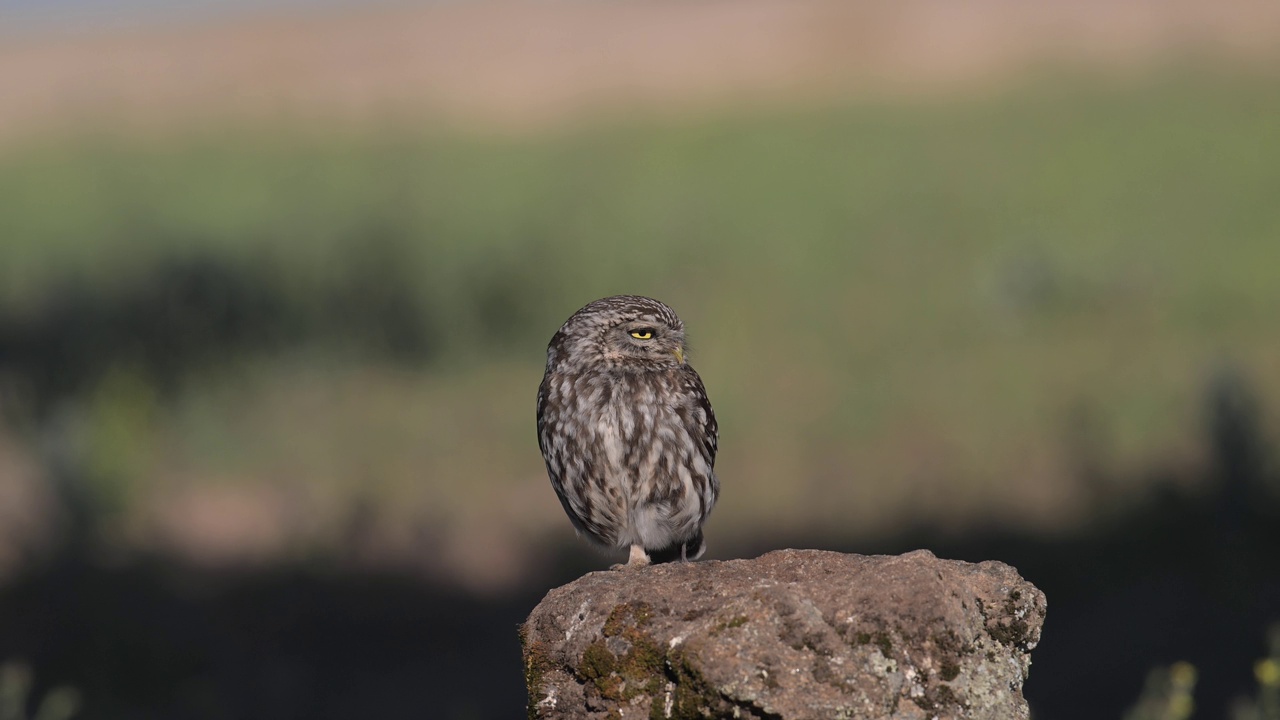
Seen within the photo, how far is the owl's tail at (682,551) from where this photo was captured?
6.00 m

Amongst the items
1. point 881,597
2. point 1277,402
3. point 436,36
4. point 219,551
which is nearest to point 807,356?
point 1277,402

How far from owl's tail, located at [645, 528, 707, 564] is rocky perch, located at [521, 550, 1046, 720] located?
224 centimetres

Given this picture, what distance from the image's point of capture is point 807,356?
15.2 meters

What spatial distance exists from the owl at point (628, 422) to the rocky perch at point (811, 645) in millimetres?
1838

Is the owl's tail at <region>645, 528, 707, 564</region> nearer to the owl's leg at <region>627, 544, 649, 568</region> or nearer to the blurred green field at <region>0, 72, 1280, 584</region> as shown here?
the owl's leg at <region>627, 544, 649, 568</region>

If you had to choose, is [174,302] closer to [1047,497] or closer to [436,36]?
[1047,497]

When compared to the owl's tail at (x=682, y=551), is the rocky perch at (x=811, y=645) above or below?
above

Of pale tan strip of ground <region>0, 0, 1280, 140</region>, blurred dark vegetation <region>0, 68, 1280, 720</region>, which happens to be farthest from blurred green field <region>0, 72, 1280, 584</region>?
pale tan strip of ground <region>0, 0, 1280, 140</region>

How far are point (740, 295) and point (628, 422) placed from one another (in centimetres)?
1108

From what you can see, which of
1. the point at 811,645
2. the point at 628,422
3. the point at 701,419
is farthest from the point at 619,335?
the point at 811,645

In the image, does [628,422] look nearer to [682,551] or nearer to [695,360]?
[682,551]

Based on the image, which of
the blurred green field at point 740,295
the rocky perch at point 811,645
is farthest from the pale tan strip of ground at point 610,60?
the rocky perch at point 811,645

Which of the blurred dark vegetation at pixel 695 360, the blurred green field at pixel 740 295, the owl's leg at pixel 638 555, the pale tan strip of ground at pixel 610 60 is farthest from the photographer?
→ the pale tan strip of ground at pixel 610 60

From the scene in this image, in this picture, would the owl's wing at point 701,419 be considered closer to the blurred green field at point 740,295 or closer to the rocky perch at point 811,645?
the rocky perch at point 811,645
